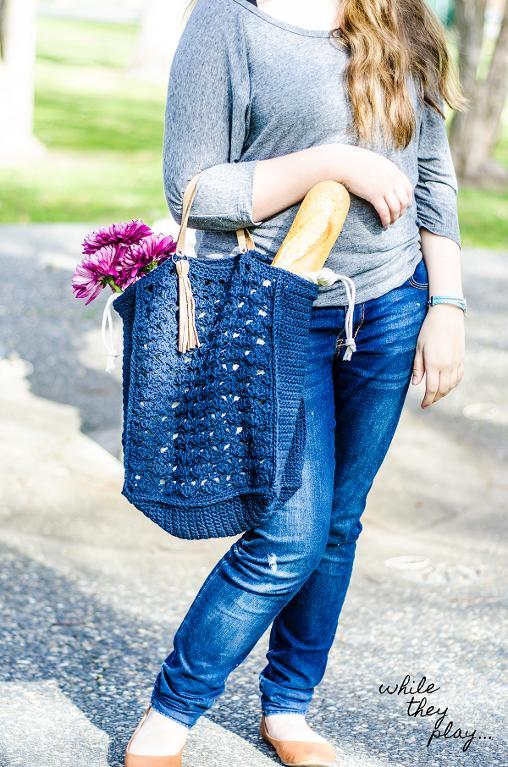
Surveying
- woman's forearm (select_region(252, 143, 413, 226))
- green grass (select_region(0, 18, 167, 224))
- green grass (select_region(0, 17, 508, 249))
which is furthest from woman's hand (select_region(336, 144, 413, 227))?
green grass (select_region(0, 17, 508, 249))

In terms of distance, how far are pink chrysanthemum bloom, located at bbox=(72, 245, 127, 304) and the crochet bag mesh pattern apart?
0.23ft

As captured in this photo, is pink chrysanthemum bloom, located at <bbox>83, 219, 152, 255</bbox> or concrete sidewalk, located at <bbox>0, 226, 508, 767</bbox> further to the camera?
concrete sidewalk, located at <bbox>0, 226, 508, 767</bbox>

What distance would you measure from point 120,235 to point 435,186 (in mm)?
695

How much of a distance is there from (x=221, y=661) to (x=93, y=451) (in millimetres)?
2511

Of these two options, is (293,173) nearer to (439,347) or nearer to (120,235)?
(120,235)

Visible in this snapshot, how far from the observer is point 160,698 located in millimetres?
2291

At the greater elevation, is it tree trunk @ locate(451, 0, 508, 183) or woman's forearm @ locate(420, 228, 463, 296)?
woman's forearm @ locate(420, 228, 463, 296)

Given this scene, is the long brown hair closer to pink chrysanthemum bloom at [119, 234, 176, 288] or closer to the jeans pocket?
the jeans pocket

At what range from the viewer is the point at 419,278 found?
2.35 metres

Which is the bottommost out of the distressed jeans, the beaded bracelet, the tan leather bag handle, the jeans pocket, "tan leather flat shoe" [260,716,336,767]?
"tan leather flat shoe" [260,716,336,767]

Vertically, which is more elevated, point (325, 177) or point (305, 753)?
point (325, 177)

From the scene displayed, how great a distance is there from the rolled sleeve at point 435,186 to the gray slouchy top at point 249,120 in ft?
0.46

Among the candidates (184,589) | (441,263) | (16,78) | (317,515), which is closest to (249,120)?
(441,263)

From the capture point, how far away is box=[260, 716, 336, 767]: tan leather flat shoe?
2453mm
